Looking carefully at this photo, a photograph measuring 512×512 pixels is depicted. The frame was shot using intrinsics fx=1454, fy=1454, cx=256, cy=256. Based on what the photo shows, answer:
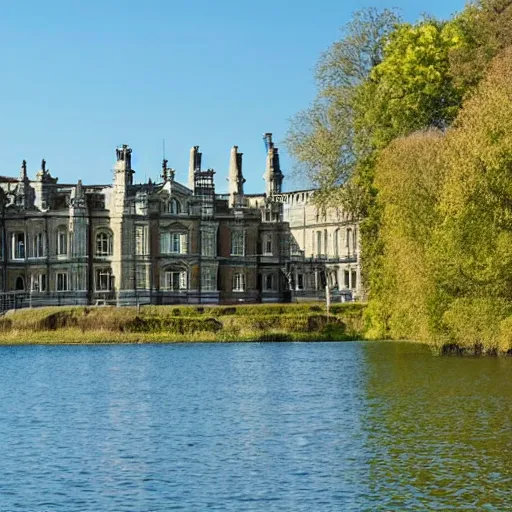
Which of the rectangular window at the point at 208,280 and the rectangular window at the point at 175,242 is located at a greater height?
the rectangular window at the point at 175,242

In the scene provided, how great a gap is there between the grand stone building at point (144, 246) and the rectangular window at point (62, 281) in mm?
94

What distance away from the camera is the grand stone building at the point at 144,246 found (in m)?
113

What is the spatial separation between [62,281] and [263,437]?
78.9m

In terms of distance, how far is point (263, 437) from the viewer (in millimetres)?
35906

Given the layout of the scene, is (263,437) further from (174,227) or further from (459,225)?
(174,227)

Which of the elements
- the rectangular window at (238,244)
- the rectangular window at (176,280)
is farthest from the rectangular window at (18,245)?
the rectangular window at (238,244)

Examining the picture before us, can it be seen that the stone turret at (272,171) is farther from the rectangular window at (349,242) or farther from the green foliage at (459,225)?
the green foliage at (459,225)

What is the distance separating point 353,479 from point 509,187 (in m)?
25.7

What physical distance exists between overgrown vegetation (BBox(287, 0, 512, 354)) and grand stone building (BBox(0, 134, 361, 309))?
32.5 metres

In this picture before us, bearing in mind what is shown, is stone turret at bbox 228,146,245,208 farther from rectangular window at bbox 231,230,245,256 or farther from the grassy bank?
the grassy bank

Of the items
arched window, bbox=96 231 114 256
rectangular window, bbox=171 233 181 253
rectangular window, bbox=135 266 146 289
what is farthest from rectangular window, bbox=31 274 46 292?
rectangular window, bbox=171 233 181 253

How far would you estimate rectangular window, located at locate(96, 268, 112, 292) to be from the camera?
11356 centimetres

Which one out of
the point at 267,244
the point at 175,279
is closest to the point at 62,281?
the point at 175,279

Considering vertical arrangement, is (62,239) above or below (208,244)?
above
